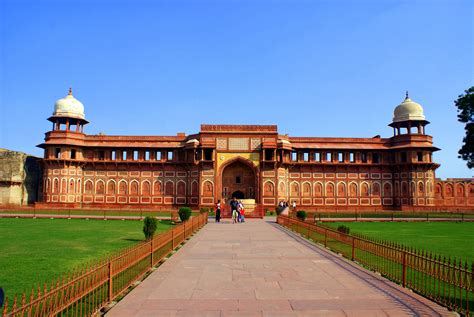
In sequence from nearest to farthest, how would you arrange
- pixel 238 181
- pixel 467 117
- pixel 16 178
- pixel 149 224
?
pixel 149 224 → pixel 467 117 → pixel 238 181 → pixel 16 178

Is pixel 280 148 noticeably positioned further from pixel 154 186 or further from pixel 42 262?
pixel 42 262

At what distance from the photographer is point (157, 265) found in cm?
865

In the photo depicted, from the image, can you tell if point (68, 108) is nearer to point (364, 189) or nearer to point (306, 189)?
point (306, 189)

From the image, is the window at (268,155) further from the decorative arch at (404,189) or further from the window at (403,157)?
the decorative arch at (404,189)

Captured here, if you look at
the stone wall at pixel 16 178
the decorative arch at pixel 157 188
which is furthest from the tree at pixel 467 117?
the stone wall at pixel 16 178

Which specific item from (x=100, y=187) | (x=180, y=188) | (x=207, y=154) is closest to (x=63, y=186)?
(x=100, y=187)

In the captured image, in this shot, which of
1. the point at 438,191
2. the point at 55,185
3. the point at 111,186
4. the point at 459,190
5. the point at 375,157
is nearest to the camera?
the point at 55,185

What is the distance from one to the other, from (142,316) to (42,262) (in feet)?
18.1

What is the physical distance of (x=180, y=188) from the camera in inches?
1438

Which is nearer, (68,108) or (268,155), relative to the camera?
(268,155)

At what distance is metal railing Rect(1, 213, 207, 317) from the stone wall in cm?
3300

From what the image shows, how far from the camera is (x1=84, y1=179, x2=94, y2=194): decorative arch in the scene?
36875 mm

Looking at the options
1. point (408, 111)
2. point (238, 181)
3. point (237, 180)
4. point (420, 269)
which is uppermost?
point (408, 111)

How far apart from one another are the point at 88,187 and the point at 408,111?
3457cm
